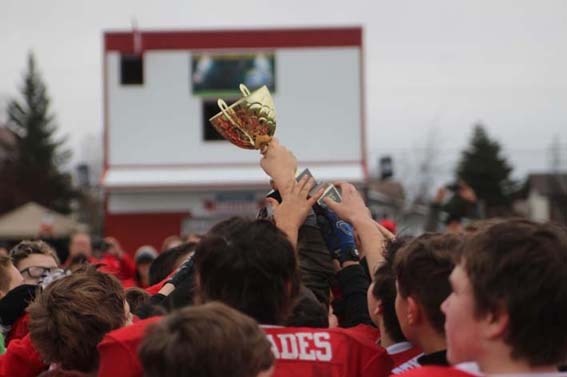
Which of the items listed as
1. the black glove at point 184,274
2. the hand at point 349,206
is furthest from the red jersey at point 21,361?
the hand at point 349,206

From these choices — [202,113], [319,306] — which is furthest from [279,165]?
[202,113]

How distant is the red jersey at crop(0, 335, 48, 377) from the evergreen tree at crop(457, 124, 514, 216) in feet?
206

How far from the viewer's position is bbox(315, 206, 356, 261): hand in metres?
4.16

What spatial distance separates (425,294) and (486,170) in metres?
65.6

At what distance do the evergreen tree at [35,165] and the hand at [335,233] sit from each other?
7260cm

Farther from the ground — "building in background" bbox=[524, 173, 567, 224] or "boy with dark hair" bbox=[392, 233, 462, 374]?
"boy with dark hair" bbox=[392, 233, 462, 374]

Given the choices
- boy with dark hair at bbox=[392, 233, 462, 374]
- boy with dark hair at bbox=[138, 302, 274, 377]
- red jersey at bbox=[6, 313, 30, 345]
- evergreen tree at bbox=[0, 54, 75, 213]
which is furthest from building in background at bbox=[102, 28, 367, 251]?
evergreen tree at bbox=[0, 54, 75, 213]

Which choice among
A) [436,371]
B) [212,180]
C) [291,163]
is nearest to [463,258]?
[436,371]

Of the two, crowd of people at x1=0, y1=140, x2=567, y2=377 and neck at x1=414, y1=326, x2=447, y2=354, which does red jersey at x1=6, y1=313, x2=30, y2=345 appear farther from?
neck at x1=414, y1=326, x2=447, y2=354

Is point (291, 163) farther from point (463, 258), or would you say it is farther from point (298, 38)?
point (298, 38)

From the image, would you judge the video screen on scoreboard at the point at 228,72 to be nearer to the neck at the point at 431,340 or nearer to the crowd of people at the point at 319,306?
the crowd of people at the point at 319,306

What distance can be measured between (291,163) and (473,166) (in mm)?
65521

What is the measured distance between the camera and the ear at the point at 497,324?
2605 millimetres

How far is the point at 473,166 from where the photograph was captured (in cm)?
6850
